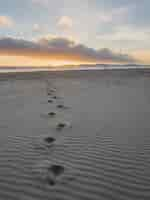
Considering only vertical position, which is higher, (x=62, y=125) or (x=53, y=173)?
(x=62, y=125)

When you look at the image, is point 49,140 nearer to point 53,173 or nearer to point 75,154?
point 75,154

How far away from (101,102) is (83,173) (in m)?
4.85

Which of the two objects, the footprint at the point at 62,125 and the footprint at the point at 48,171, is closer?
the footprint at the point at 48,171

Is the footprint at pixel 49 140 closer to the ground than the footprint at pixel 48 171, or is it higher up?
higher up

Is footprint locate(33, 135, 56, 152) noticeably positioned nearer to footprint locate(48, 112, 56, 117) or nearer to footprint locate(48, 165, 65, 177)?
footprint locate(48, 165, 65, 177)

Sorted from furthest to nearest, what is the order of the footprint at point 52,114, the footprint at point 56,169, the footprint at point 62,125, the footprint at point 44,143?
the footprint at point 52,114 < the footprint at point 62,125 < the footprint at point 44,143 < the footprint at point 56,169

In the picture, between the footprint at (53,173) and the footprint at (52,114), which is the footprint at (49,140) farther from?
the footprint at (52,114)

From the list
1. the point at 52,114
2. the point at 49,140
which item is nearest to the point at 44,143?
the point at 49,140

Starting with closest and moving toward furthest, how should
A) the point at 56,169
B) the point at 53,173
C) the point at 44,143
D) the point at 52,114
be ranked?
the point at 53,173
the point at 56,169
the point at 44,143
the point at 52,114

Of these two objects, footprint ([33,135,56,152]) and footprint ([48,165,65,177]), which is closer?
footprint ([48,165,65,177])

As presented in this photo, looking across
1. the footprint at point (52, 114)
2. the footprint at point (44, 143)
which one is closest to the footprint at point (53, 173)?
the footprint at point (44, 143)

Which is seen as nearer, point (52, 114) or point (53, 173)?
point (53, 173)

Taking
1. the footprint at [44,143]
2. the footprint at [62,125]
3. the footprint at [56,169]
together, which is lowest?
the footprint at [56,169]

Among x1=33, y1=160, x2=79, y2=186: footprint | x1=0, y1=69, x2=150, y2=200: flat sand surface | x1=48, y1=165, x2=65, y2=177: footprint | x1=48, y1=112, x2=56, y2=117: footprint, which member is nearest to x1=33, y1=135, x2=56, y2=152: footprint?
x1=0, y1=69, x2=150, y2=200: flat sand surface
